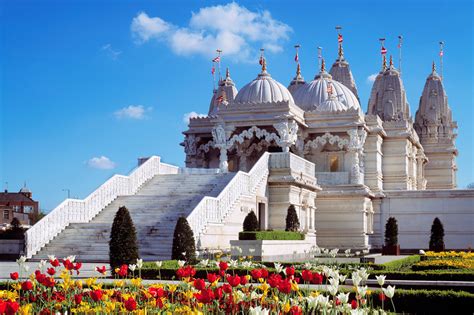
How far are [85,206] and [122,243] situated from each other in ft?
31.6

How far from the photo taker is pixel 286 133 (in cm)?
3950

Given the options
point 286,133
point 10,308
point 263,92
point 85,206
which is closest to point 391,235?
point 286,133

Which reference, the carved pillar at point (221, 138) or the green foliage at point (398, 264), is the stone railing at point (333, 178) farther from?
the green foliage at point (398, 264)

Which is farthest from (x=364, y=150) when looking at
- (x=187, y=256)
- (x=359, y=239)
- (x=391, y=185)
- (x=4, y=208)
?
(x=4, y=208)

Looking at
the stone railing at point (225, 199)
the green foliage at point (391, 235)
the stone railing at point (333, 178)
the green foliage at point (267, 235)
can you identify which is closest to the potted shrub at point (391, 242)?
the green foliage at point (391, 235)

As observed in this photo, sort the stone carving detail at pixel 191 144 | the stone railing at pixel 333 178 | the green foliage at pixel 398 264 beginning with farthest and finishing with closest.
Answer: the stone carving detail at pixel 191 144 < the stone railing at pixel 333 178 < the green foliage at pixel 398 264

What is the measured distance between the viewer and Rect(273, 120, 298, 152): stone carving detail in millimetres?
39375

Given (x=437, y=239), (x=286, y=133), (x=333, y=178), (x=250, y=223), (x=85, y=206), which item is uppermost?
(x=286, y=133)

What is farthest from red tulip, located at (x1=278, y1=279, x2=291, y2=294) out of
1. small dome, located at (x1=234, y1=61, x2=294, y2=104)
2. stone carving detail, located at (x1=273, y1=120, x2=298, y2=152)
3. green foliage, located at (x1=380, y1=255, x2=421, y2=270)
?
small dome, located at (x1=234, y1=61, x2=294, y2=104)

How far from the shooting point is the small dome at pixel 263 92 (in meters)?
43.5

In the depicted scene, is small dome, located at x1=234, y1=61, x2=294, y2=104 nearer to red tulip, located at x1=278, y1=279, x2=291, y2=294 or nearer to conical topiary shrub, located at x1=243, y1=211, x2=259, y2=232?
conical topiary shrub, located at x1=243, y1=211, x2=259, y2=232

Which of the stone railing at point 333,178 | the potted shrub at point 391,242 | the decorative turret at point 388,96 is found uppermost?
the decorative turret at point 388,96

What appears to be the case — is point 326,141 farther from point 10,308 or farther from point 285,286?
point 10,308

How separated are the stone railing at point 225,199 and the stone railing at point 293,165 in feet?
1.43
